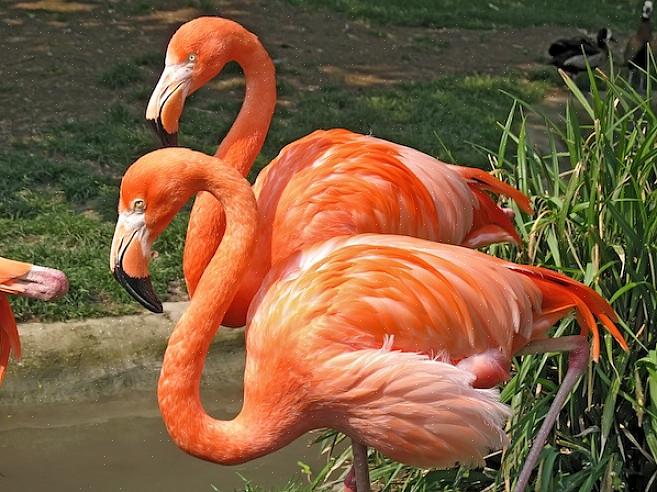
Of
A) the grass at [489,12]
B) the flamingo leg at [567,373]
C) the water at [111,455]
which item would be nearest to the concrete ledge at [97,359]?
the water at [111,455]

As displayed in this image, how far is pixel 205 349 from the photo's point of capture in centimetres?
309

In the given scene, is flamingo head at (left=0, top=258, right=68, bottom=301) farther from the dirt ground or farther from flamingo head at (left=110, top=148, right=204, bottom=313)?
the dirt ground

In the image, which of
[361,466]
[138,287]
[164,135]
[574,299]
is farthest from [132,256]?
[574,299]

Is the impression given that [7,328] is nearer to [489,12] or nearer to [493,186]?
[493,186]

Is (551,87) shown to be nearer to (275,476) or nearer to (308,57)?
(308,57)

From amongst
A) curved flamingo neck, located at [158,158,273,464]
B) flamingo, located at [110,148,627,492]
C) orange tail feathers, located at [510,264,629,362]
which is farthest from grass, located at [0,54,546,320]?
curved flamingo neck, located at [158,158,273,464]

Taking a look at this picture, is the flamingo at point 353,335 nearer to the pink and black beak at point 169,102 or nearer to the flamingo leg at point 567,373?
the flamingo leg at point 567,373

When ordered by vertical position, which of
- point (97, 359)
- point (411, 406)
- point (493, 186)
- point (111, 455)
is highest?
point (493, 186)

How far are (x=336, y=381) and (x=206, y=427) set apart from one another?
40 cm

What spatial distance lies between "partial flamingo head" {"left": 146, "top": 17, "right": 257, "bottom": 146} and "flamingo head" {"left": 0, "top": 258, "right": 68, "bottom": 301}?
0.69 metres

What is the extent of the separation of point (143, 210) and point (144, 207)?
0.04 ft

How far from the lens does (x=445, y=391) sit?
2955mm

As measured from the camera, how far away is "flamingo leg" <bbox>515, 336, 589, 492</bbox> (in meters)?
3.11

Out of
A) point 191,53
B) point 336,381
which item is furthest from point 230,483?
point 191,53
